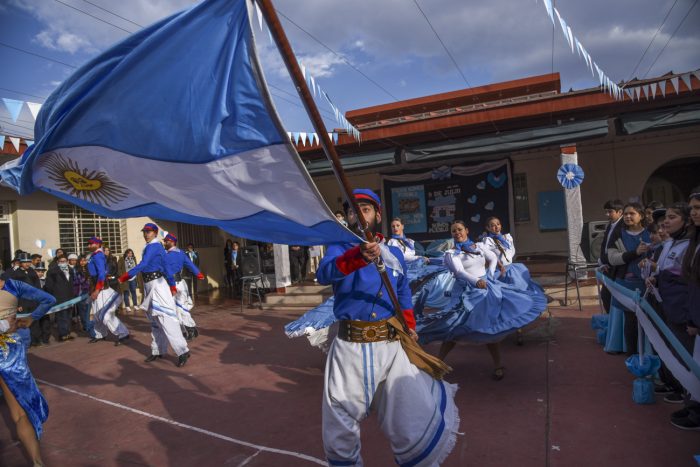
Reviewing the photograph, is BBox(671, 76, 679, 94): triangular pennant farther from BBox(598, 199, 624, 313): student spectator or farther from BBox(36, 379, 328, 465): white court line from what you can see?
BBox(36, 379, 328, 465): white court line

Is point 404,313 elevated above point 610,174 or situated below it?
below

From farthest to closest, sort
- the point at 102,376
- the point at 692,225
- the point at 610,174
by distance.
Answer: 1. the point at 610,174
2. the point at 102,376
3. the point at 692,225

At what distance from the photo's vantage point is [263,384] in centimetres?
525

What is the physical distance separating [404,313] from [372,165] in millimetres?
8256

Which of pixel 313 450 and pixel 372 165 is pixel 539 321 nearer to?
pixel 313 450

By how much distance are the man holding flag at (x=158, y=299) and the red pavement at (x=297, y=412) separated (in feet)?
0.87

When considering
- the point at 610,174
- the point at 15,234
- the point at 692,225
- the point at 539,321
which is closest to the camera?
the point at 692,225

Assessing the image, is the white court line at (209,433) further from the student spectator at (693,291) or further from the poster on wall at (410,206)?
the poster on wall at (410,206)

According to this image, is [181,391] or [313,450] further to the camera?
[181,391]

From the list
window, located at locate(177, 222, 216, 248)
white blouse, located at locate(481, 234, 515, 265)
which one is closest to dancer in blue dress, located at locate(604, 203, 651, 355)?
white blouse, located at locate(481, 234, 515, 265)

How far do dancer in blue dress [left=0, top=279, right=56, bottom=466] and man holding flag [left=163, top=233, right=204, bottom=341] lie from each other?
115 inches

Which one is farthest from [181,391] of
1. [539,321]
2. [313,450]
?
[539,321]

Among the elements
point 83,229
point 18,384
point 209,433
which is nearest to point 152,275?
point 18,384

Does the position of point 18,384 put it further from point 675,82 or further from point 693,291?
point 675,82
